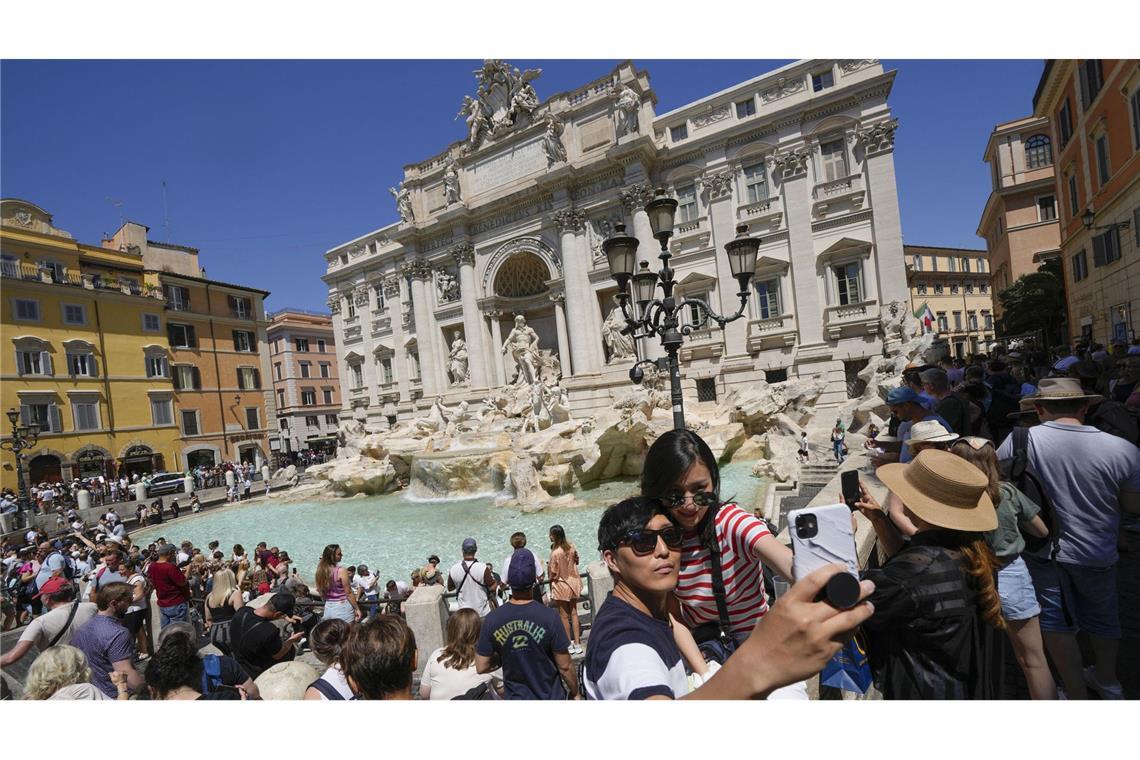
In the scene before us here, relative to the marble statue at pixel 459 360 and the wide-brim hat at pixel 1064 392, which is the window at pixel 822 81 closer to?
the marble statue at pixel 459 360

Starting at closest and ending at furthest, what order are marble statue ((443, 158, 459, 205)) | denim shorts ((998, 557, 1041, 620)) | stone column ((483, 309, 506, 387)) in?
denim shorts ((998, 557, 1041, 620)), stone column ((483, 309, 506, 387)), marble statue ((443, 158, 459, 205))

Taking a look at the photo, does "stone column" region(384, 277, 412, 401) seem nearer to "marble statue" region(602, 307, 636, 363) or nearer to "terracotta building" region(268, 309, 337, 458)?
"terracotta building" region(268, 309, 337, 458)

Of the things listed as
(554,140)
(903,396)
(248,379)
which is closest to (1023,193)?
(554,140)

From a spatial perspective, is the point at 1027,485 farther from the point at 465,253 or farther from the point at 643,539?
the point at 465,253

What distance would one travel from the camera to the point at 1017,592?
2295 millimetres

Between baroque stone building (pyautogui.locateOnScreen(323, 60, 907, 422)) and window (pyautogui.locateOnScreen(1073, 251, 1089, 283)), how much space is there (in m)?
4.00

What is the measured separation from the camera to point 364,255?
2948 cm

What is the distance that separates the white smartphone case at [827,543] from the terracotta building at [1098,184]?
13466 mm

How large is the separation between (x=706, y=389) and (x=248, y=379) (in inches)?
987

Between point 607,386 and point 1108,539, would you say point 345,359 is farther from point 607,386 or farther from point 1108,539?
point 1108,539

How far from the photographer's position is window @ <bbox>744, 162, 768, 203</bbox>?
717 inches

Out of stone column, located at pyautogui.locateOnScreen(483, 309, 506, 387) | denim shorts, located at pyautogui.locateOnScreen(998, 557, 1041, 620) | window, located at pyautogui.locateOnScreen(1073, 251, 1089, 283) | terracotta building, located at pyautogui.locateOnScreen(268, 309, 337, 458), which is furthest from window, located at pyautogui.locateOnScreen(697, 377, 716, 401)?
terracotta building, located at pyautogui.locateOnScreen(268, 309, 337, 458)

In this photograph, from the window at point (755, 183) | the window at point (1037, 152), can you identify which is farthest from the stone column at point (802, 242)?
the window at point (1037, 152)
